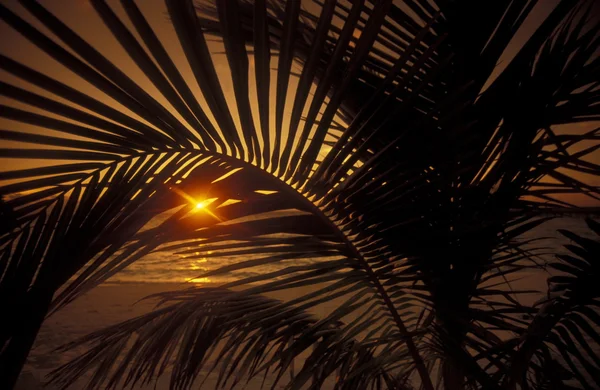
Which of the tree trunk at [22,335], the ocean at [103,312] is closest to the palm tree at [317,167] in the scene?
the tree trunk at [22,335]

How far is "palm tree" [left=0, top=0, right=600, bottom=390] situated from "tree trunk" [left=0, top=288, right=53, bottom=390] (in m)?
0.03

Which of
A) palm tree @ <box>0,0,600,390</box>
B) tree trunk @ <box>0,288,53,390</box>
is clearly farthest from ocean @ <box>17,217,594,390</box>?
tree trunk @ <box>0,288,53,390</box>

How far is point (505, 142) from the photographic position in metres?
0.87

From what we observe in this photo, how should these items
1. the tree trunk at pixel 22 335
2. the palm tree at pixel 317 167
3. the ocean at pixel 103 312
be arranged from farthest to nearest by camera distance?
the ocean at pixel 103 312
the palm tree at pixel 317 167
the tree trunk at pixel 22 335

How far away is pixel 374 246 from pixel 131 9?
682 millimetres

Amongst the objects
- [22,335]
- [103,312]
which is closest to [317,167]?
[22,335]

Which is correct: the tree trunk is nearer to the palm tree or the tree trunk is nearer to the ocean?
the palm tree

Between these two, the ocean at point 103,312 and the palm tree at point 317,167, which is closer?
the palm tree at point 317,167

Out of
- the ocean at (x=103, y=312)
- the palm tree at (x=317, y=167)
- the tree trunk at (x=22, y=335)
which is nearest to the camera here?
the tree trunk at (x=22, y=335)

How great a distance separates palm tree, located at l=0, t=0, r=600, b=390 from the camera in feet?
1.77

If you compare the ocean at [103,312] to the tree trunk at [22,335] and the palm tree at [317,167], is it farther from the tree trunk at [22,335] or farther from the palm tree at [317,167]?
the tree trunk at [22,335]

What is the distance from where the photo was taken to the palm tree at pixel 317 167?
0.54 metres

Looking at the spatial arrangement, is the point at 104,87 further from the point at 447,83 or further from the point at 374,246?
the point at 447,83

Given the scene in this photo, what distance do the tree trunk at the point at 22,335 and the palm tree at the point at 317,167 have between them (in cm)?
3
